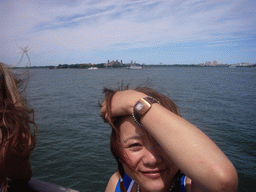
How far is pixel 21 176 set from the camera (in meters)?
2.03

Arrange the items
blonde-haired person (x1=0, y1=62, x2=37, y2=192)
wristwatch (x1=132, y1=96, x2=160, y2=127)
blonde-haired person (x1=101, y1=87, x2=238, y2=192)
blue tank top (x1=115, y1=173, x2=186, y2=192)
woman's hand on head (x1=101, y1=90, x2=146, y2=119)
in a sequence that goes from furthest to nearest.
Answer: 1. blonde-haired person (x1=0, y1=62, x2=37, y2=192)
2. blue tank top (x1=115, y1=173, x2=186, y2=192)
3. woman's hand on head (x1=101, y1=90, x2=146, y2=119)
4. wristwatch (x1=132, y1=96, x2=160, y2=127)
5. blonde-haired person (x1=101, y1=87, x2=238, y2=192)

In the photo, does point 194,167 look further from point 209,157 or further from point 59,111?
point 59,111

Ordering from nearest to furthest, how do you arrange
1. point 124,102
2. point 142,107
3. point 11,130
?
point 142,107 < point 124,102 < point 11,130

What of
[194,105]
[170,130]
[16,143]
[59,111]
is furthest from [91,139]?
[194,105]

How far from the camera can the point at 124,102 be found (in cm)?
135

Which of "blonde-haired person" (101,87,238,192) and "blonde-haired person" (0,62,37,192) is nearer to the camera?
"blonde-haired person" (101,87,238,192)

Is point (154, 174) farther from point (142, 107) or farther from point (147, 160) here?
point (142, 107)

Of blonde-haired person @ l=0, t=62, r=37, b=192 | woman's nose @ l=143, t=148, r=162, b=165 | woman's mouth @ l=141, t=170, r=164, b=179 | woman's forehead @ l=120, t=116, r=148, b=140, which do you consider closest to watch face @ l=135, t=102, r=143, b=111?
woman's forehead @ l=120, t=116, r=148, b=140

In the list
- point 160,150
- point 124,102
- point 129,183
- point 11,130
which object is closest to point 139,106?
point 124,102

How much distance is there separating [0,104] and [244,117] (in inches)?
838

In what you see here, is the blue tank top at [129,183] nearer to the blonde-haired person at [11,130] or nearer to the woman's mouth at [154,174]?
the woman's mouth at [154,174]

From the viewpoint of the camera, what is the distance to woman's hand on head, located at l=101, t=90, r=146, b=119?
1.31 meters

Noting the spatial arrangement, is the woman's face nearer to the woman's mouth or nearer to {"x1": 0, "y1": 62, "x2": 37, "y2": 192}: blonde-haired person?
the woman's mouth

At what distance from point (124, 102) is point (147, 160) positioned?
45 cm
